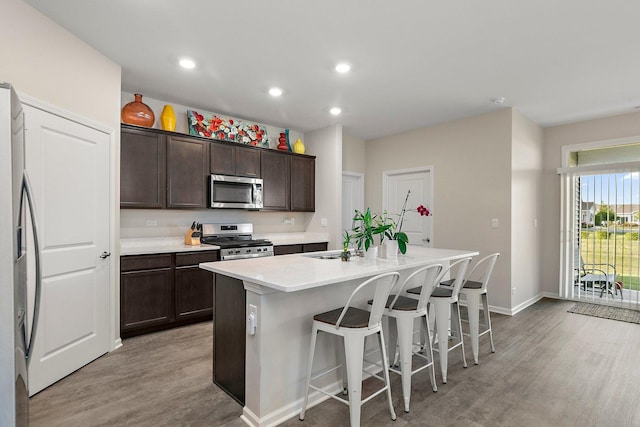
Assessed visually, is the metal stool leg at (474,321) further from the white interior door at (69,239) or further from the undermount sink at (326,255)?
the white interior door at (69,239)

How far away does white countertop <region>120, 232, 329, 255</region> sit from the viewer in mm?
3512

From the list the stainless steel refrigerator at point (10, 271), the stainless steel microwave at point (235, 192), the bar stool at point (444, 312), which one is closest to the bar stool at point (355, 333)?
the bar stool at point (444, 312)

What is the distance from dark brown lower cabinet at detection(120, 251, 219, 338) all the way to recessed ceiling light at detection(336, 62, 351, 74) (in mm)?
2434

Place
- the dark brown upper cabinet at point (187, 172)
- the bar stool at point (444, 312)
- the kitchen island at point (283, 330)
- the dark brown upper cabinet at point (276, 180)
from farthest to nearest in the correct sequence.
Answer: the dark brown upper cabinet at point (276, 180)
the dark brown upper cabinet at point (187, 172)
the bar stool at point (444, 312)
the kitchen island at point (283, 330)

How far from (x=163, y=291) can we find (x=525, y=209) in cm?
472

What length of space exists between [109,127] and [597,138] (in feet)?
20.0

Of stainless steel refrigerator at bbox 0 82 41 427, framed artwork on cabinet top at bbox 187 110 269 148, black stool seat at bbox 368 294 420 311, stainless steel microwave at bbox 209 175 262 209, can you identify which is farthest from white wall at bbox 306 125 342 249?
stainless steel refrigerator at bbox 0 82 41 427

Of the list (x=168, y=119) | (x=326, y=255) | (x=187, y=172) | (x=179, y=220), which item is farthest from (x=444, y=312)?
(x=168, y=119)

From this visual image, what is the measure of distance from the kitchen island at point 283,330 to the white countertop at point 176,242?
149 cm

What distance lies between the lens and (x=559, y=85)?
3.65 metres

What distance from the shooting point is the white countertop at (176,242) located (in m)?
3.51

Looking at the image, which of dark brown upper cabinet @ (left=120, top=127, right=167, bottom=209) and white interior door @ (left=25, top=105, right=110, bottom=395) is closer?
white interior door @ (left=25, top=105, right=110, bottom=395)

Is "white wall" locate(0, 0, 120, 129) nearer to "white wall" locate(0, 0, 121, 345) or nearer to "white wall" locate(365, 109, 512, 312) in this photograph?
"white wall" locate(0, 0, 121, 345)

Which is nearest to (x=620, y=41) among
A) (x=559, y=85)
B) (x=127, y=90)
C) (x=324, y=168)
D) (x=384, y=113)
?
(x=559, y=85)
